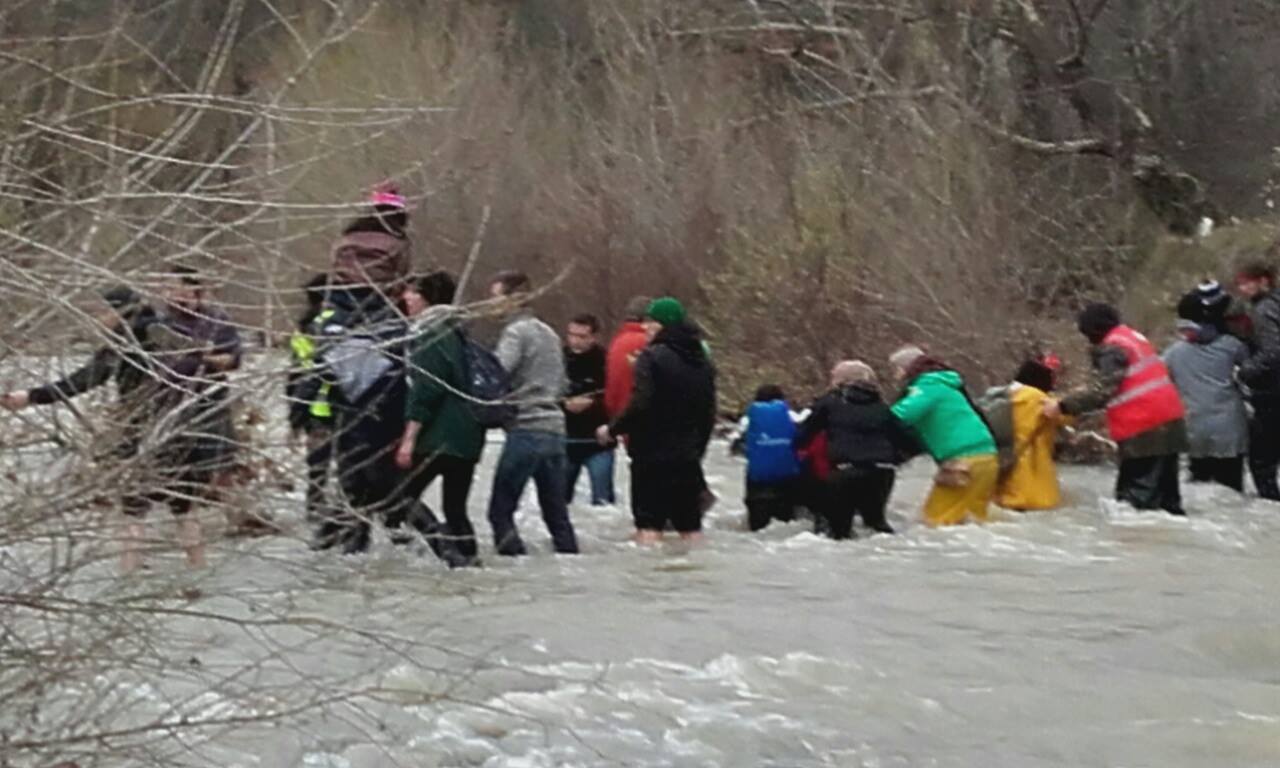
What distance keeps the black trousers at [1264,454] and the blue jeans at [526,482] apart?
18.1 feet

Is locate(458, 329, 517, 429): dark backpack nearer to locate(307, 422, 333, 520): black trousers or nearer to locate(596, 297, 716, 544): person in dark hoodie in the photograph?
locate(596, 297, 716, 544): person in dark hoodie

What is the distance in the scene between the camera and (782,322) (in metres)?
24.5

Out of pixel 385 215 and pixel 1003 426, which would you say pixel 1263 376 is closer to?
pixel 1003 426

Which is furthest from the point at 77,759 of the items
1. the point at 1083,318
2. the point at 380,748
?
the point at 1083,318

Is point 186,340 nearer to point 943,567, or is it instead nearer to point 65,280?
point 65,280

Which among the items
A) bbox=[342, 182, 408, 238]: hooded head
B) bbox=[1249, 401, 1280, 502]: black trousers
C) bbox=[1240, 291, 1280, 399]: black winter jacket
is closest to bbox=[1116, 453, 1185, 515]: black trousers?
bbox=[1240, 291, 1280, 399]: black winter jacket

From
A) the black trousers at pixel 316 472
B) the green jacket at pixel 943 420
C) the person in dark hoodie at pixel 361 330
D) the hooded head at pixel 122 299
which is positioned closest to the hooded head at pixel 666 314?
the green jacket at pixel 943 420

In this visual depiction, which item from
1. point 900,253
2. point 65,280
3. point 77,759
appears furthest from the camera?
point 900,253

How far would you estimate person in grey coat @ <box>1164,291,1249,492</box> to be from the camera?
15797 mm

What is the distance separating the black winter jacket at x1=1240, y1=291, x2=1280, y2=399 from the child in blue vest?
11.1ft

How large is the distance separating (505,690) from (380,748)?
4.55 feet

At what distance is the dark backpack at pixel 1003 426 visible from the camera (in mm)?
15039

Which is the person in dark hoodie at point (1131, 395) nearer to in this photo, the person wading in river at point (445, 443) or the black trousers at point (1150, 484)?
the black trousers at point (1150, 484)

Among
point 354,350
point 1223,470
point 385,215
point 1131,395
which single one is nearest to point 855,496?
point 1131,395
